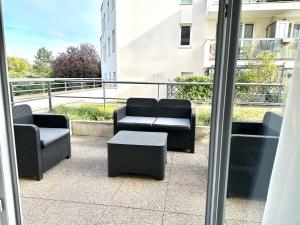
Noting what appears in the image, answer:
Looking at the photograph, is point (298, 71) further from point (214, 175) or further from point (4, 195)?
point (4, 195)

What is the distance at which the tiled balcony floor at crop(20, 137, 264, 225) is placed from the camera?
5.85 feet

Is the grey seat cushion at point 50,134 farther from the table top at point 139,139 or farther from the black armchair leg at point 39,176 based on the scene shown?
the table top at point 139,139

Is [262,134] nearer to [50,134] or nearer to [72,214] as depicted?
[72,214]

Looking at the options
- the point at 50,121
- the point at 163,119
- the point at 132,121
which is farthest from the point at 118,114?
the point at 50,121

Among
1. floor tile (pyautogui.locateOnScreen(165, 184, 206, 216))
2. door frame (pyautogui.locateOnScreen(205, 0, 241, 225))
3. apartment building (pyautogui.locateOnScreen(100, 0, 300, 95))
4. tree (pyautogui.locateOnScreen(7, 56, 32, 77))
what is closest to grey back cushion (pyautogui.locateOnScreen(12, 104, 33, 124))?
tree (pyautogui.locateOnScreen(7, 56, 32, 77))

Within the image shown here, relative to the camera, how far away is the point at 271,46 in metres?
1.20

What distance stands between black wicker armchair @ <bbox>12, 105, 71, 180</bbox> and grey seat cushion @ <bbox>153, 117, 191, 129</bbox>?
4.19ft

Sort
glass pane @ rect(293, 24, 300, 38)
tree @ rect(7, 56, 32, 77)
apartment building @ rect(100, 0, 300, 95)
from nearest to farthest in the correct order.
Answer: glass pane @ rect(293, 24, 300, 38), tree @ rect(7, 56, 32, 77), apartment building @ rect(100, 0, 300, 95)

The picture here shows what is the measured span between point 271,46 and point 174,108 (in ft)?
8.51

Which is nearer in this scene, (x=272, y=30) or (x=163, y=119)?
(x=272, y=30)

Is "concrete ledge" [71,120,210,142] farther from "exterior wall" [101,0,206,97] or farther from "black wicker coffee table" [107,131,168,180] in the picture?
"exterior wall" [101,0,206,97]

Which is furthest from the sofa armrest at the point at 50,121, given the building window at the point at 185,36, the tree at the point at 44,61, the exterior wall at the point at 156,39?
the tree at the point at 44,61

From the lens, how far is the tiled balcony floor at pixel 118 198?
70.2 inches

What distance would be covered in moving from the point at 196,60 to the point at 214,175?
24.8 ft
